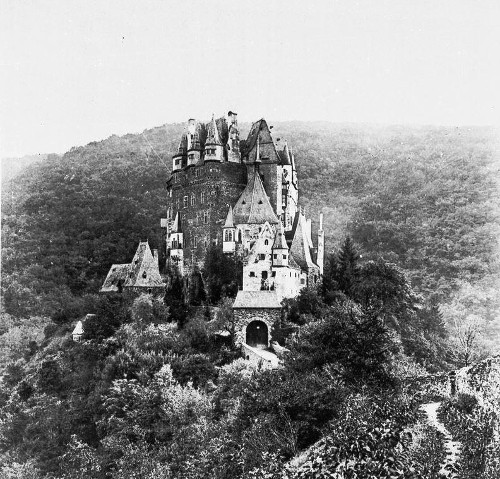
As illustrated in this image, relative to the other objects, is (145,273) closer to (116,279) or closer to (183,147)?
(116,279)

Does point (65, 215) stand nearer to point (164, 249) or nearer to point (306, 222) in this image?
point (164, 249)

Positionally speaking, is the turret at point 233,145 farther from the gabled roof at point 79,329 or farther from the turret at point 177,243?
the gabled roof at point 79,329

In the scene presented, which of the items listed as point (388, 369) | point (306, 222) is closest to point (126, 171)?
point (306, 222)

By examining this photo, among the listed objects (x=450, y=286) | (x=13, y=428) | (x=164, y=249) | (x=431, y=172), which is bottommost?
(x=13, y=428)

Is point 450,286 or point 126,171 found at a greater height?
point 126,171

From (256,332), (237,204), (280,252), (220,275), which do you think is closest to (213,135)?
(237,204)

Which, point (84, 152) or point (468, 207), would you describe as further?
point (84, 152)

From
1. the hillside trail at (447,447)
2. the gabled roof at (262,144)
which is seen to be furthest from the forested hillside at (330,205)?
the hillside trail at (447,447)
